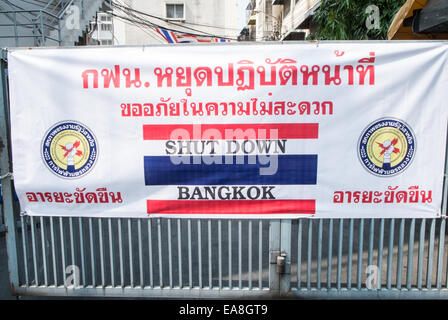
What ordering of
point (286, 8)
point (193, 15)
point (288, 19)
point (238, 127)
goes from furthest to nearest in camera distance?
point (193, 15) < point (286, 8) < point (288, 19) < point (238, 127)

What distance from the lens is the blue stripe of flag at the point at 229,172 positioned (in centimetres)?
289

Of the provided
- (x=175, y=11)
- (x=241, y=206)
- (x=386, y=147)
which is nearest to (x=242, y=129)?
(x=241, y=206)

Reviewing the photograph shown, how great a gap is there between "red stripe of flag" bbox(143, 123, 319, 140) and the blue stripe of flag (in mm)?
199

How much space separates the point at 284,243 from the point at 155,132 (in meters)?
1.58

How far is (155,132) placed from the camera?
9.50 ft

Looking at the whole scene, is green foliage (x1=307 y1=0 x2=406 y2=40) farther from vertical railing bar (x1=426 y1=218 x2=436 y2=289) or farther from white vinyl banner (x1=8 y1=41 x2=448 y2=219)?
vertical railing bar (x1=426 y1=218 x2=436 y2=289)

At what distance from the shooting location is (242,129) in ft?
9.37

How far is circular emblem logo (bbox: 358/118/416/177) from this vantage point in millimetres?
2855

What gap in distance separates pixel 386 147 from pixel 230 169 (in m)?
1.42

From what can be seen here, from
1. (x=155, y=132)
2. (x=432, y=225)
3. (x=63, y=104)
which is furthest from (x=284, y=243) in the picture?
(x=63, y=104)

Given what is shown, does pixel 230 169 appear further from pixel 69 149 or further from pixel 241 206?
pixel 69 149

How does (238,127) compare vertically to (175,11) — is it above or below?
below

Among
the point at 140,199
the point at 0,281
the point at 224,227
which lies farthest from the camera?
the point at 224,227

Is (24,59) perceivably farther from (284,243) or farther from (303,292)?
(303,292)
